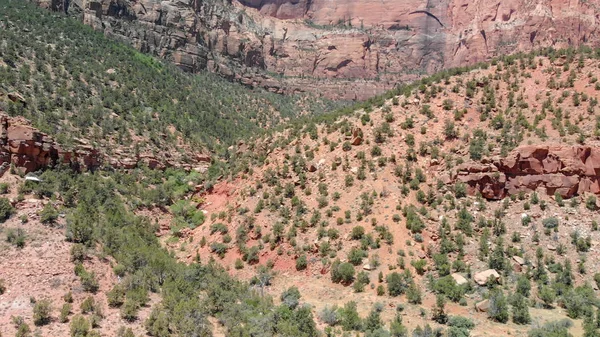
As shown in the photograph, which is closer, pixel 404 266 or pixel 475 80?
pixel 404 266

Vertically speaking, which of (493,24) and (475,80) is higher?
(493,24)

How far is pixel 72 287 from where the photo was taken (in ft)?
50.6

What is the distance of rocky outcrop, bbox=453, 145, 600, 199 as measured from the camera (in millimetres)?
21875

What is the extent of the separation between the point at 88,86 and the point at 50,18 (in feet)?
53.1

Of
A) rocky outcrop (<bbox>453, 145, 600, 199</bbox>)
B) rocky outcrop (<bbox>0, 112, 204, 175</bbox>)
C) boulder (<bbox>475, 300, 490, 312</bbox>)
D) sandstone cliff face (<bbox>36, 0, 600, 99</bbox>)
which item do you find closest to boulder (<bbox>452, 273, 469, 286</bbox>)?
boulder (<bbox>475, 300, 490, 312</bbox>)

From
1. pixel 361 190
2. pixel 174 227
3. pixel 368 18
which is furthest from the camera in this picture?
pixel 368 18

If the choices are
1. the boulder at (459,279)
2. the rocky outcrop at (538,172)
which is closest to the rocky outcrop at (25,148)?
the boulder at (459,279)

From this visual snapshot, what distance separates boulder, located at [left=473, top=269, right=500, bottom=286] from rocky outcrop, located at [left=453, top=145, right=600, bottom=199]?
543 cm

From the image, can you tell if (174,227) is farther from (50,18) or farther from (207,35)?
(207,35)

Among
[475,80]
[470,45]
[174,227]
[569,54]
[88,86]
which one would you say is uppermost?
[470,45]

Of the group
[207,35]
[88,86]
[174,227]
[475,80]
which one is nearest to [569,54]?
[475,80]

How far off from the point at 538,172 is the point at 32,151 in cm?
2425

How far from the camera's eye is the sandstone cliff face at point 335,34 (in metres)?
62.8

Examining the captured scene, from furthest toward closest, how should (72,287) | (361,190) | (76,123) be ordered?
(76,123), (361,190), (72,287)
